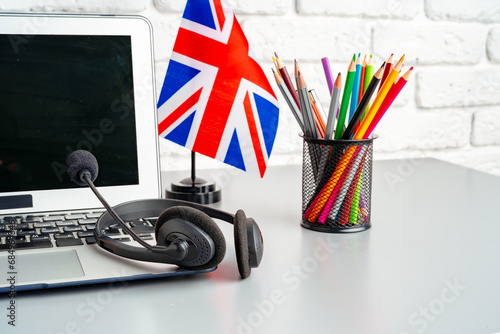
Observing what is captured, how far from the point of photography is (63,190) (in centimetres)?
63

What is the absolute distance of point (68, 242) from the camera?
51 cm

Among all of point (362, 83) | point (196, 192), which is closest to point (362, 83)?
point (362, 83)

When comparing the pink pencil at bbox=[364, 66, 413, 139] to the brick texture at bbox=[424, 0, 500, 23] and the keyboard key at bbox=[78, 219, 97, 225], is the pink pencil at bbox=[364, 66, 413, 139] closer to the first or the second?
the keyboard key at bbox=[78, 219, 97, 225]

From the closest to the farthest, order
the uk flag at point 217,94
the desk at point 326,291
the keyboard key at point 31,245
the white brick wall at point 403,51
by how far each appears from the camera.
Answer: the desk at point 326,291, the keyboard key at point 31,245, the uk flag at point 217,94, the white brick wall at point 403,51

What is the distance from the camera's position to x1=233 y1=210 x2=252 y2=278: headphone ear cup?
0.45m

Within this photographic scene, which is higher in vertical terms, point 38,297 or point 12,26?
point 12,26

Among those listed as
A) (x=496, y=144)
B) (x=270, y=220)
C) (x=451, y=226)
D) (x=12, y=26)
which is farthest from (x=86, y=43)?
(x=496, y=144)

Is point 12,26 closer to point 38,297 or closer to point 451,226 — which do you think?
point 38,297

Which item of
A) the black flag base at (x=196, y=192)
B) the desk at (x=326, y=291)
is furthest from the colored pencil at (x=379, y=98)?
the black flag base at (x=196, y=192)

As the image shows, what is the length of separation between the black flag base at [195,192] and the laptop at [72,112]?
2.6 inches

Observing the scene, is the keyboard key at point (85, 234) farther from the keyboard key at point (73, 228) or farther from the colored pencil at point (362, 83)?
the colored pencil at point (362, 83)

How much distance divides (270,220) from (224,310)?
0.25 m

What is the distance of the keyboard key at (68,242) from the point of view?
0.51 m

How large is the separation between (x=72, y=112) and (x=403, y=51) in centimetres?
61
